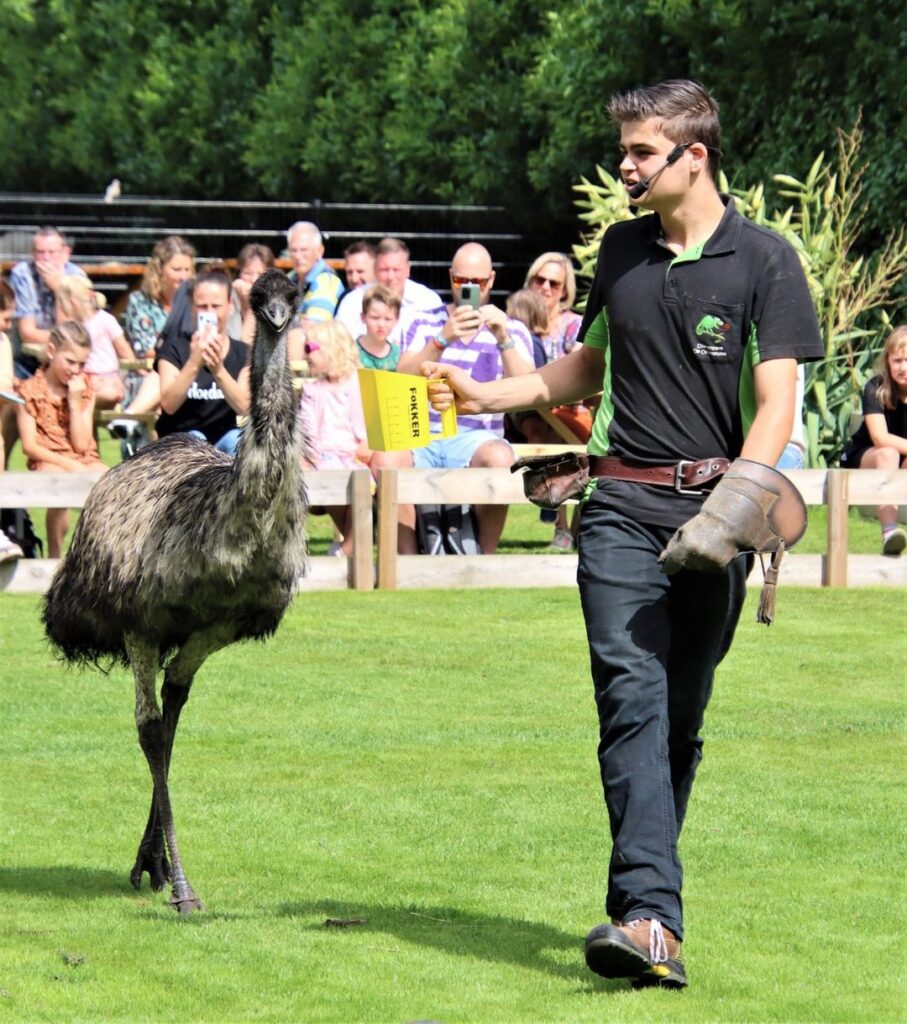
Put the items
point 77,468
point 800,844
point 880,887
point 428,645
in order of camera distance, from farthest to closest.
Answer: point 77,468, point 428,645, point 800,844, point 880,887

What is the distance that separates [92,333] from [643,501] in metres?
11.2

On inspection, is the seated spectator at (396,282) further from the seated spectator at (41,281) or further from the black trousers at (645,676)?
the black trousers at (645,676)

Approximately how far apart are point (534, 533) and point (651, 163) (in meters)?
9.97

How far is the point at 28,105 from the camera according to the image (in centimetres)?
4191

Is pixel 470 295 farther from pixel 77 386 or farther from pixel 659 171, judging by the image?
pixel 77 386

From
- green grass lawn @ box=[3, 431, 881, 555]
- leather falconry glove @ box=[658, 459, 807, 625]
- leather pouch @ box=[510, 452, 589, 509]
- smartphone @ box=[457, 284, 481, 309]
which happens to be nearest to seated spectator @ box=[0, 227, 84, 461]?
green grass lawn @ box=[3, 431, 881, 555]

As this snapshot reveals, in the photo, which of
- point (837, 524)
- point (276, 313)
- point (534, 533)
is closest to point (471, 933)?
point (276, 313)

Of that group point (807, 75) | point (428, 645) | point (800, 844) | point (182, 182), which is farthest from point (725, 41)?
point (182, 182)

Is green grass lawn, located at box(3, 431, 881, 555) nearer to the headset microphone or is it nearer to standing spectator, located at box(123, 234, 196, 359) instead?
standing spectator, located at box(123, 234, 196, 359)

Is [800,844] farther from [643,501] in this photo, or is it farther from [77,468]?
[77,468]

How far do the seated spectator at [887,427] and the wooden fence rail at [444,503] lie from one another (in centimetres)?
59

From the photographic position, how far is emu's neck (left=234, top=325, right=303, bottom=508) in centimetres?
616

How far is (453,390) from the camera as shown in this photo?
6352 mm

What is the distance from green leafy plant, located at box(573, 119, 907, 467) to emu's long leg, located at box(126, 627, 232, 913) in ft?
32.2
